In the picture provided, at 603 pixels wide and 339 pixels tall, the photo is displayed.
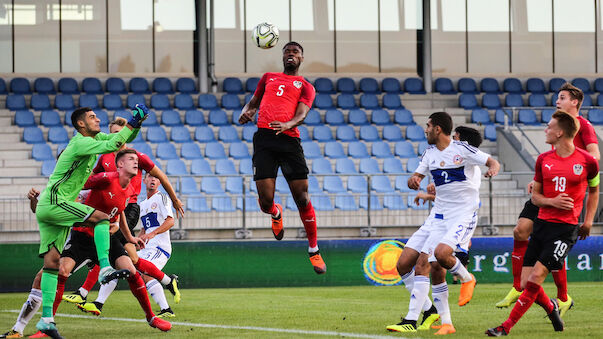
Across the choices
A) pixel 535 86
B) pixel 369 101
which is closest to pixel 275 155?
pixel 369 101

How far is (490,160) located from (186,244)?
9.25m

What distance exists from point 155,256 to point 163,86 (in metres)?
13.1

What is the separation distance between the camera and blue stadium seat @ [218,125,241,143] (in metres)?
23.1

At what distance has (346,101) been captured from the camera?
84.8 ft

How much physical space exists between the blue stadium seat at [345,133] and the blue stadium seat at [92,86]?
20.9 ft

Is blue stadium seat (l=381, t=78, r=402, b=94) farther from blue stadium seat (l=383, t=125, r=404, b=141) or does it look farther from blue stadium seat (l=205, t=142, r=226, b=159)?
blue stadium seat (l=205, t=142, r=226, b=159)

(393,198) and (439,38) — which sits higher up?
(439,38)

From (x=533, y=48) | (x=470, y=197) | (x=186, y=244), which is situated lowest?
(x=186, y=244)

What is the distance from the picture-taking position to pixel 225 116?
24.1 metres

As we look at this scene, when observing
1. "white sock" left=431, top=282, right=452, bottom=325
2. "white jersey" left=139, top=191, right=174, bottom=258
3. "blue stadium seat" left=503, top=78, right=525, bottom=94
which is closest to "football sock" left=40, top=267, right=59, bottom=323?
"white sock" left=431, top=282, right=452, bottom=325

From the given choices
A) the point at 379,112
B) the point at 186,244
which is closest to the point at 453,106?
the point at 379,112

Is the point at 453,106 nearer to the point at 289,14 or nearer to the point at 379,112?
the point at 379,112

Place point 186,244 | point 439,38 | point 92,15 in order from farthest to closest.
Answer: point 439,38 → point 92,15 → point 186,244

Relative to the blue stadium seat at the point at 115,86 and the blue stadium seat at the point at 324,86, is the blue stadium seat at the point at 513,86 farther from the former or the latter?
the blue stadium seat at the point at 115,86
